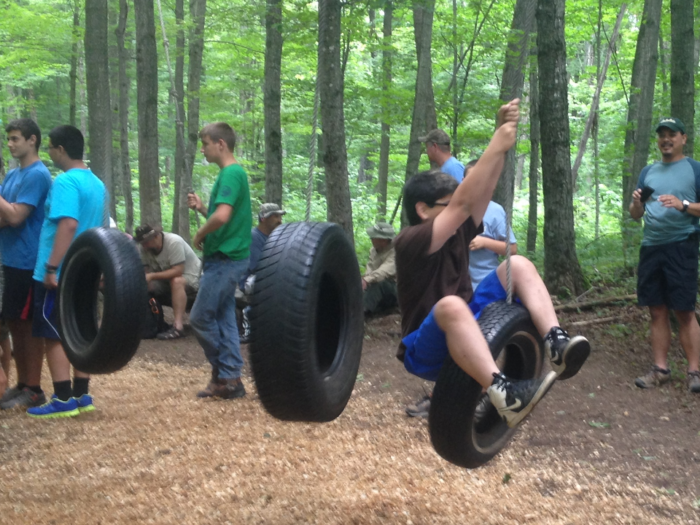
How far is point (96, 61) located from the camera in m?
7.94

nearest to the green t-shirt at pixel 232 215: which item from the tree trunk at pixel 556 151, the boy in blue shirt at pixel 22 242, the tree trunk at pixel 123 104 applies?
the boy in blue shirt at pixel 22 242

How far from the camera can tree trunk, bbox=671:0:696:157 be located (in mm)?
6238

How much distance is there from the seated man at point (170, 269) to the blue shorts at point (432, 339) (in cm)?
448

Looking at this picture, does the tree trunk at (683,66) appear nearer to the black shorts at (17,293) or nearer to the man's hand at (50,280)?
the man's hand at (50,280)

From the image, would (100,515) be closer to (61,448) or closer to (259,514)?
(259,514)

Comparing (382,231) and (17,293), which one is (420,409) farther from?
(17,293)

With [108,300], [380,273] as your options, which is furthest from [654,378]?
[108,300]

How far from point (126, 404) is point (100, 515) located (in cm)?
206

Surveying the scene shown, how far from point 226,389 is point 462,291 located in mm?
2937

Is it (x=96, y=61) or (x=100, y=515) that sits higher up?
(x=96, y=61)

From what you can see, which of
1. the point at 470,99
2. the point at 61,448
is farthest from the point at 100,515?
the point at 470,99

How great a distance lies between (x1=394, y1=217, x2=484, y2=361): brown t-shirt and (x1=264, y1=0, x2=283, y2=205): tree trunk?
6077mm

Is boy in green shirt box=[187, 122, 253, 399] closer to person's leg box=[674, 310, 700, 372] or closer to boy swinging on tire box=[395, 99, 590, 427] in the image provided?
boy swinging on tire box=[395, 99, 590, 427]

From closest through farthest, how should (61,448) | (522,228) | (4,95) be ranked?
(61,448)
(4,95)
(522,228)
